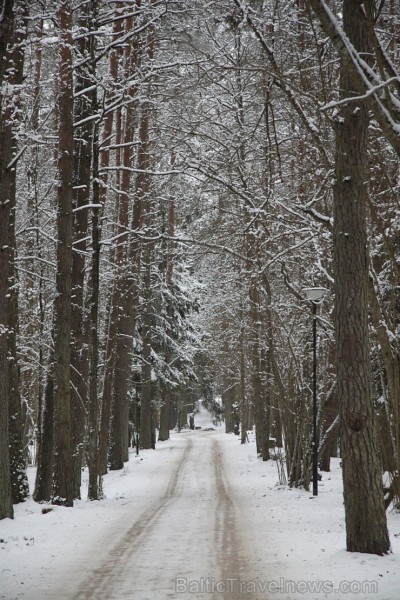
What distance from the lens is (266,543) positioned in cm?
871

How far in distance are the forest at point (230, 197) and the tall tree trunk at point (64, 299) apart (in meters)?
0.04

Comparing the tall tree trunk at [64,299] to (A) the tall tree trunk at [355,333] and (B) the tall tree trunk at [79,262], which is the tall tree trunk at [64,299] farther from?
(A) the tall tree trunk at [355,333]

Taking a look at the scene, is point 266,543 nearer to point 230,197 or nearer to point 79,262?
point 79,262

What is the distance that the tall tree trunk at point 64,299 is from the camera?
1184 centimetres

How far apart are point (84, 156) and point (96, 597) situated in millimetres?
10654

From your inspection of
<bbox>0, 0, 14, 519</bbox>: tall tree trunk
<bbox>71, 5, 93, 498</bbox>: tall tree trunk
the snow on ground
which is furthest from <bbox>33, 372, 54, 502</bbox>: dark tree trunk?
<bbox>0, 0, 14, 519</bbox>: tall tree trunk

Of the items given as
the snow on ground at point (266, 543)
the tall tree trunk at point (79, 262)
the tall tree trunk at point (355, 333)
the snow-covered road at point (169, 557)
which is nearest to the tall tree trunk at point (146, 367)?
the snow on ground at point (266, 543)

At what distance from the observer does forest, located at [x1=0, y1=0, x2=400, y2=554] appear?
23.9 feet

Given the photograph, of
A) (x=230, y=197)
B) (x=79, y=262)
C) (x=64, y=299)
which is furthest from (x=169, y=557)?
(x=230, y=197)

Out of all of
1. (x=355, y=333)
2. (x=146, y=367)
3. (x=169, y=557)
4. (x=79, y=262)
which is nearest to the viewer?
(x=355, y=333)

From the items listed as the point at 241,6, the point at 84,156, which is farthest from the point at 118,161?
the point at 241,6

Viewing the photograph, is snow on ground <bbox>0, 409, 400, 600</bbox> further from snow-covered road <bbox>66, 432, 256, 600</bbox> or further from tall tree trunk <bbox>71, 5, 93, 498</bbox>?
tall tree trunk <bbox>71, 5, 93, 498</bbox>

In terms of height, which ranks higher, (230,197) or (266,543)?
(230,197)

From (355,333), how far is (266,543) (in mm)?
3379
